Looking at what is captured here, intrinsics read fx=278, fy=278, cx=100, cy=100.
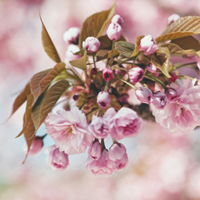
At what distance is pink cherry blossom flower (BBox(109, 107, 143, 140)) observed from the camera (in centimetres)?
46

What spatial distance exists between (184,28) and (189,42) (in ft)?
0.10

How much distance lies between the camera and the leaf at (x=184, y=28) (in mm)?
550

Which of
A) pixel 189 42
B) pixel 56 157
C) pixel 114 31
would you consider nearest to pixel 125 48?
pixel 114 31

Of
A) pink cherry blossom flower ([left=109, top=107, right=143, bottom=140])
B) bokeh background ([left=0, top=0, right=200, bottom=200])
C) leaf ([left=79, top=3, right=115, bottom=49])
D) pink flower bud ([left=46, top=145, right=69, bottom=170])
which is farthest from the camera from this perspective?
bokeh background ([left=0, top=0, right=200, bottom=200])

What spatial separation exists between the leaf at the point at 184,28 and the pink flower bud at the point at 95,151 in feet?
0.85

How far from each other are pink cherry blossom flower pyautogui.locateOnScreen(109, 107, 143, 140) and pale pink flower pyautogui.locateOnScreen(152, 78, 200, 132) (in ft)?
0.25

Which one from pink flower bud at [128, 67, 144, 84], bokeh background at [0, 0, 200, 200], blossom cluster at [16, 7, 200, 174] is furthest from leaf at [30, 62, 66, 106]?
bokeh background at [0, 0, 200, 200]

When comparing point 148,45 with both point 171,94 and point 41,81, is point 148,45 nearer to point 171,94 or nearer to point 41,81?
point 171,94

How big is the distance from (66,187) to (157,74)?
668 mm

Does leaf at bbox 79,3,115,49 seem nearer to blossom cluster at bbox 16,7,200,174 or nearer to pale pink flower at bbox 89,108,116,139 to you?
blossom cluster at bbox 16,7,200,174

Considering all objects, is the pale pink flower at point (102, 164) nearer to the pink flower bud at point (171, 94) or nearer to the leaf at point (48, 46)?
the pink flower bud at point (171, 94)

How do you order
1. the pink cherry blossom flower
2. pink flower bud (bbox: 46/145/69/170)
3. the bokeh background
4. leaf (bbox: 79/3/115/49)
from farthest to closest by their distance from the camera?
the bokeh background < leaf (bbox: 79/3/115/49) < pink flower bud (bbox: 46/145/69/170) < the pink cherry blossom flower

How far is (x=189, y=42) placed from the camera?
579mm

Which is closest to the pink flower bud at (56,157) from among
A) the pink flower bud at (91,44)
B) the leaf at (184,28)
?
the pink flower bud at (91,44)
